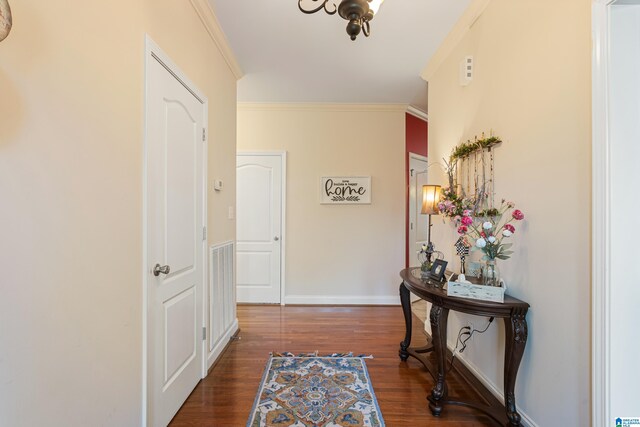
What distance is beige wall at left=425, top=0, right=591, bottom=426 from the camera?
1262mm

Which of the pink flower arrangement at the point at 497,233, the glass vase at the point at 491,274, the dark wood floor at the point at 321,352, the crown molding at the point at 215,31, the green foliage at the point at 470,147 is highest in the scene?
the crown molding at the point at 215,31

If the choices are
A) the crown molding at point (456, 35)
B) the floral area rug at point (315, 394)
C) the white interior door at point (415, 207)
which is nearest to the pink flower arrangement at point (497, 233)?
the floral area rug at point (315, 394)

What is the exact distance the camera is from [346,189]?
12.7 ft

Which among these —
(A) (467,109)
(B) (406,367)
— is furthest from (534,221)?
(B) (406,367)

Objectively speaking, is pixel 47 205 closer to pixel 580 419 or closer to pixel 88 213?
pixel 88 213

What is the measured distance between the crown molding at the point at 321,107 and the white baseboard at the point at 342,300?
2596mm

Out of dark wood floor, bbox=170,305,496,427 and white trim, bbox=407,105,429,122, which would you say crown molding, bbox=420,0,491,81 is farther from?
dark wood floor, bbox=170,305,496,427

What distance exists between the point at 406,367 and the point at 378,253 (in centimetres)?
172

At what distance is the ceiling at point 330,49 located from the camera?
2125 millimetres

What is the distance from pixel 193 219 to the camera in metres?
1.97

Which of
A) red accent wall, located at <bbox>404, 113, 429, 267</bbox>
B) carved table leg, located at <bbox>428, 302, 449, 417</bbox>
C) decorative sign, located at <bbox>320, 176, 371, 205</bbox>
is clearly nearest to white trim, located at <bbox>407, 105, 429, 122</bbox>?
red accent wall, located at <bbox>404, 113, 429, 267</bbox>

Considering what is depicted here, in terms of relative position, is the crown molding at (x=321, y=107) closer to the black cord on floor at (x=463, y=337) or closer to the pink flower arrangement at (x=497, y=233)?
the pink flower arrangement at (x=497, y=233)

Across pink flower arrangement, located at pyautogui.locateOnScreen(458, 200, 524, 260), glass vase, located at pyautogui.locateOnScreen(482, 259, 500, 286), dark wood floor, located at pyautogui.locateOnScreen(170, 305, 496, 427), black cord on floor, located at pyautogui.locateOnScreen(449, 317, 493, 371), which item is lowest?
dark wood floor, located at pyautogui.locateOnScreen(170, 305, 496, 427)

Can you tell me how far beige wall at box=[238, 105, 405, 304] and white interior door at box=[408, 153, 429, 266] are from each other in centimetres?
30
